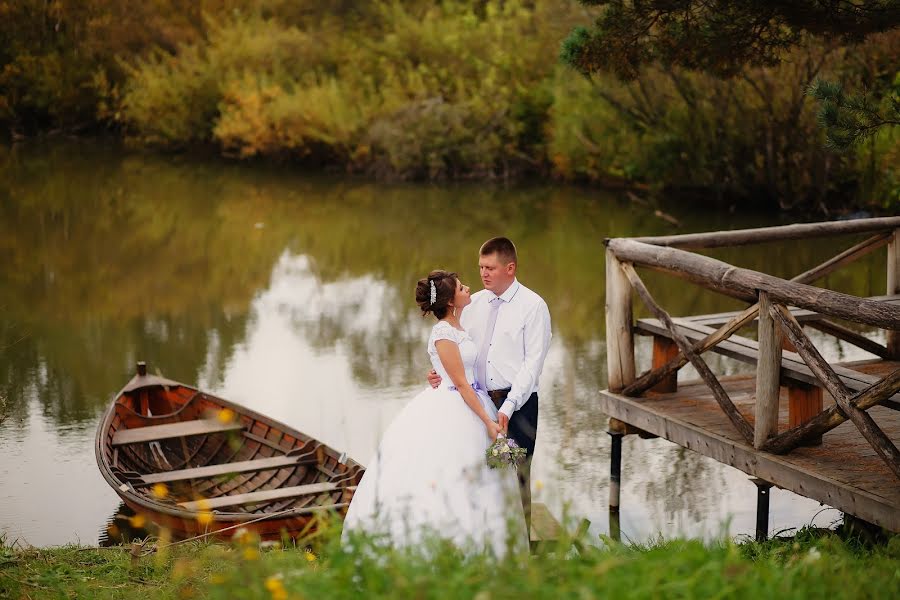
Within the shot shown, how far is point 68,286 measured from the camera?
18328mm

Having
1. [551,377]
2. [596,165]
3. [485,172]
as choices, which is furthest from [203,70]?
[551,377]

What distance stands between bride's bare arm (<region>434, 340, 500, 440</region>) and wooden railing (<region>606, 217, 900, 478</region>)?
1536 millimetres

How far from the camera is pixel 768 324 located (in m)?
6.10

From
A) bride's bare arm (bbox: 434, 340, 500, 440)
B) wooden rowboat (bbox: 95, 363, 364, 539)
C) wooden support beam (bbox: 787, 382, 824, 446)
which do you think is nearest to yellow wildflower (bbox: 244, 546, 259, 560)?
bride's bare arm (bbox: 434, 340, 500, 440)

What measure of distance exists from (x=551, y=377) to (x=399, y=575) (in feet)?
30.9

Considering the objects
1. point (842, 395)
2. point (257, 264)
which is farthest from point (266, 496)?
point (257, 264)

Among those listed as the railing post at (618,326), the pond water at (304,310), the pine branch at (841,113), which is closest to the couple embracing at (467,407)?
the pond water at (304,310)

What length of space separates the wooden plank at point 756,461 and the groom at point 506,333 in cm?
143

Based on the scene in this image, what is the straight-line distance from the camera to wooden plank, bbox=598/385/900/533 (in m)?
5.59

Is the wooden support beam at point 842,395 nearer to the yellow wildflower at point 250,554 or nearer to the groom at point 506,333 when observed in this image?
the groom at point 506,333

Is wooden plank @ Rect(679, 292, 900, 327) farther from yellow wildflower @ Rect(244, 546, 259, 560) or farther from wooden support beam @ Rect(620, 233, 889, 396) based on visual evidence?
yellow wildflower @ Rect(244, 546, 259, 560)

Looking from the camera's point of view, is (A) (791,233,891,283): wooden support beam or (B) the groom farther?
(A) (791,233,891,283): wooden support beam

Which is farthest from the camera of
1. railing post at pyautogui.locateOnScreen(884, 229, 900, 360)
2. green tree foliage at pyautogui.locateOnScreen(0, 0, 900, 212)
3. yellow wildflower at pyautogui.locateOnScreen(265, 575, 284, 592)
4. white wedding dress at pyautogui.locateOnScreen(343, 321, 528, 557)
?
green tree foliage at pyautogui.locateOnScreen(0, 0, 900, 212)

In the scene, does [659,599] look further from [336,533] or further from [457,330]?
[457,330]
